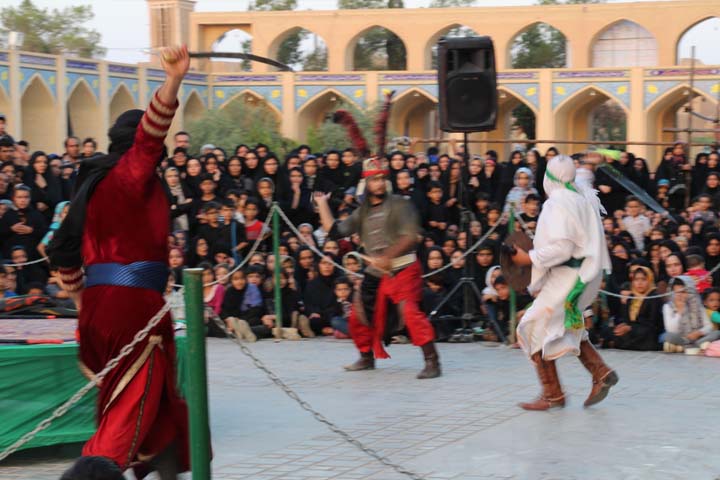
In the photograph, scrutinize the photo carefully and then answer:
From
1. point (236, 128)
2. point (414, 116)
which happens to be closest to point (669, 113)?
point (414, 116)

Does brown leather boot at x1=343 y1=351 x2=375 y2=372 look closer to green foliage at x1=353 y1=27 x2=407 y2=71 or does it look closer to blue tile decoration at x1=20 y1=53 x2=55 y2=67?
blue tile decoration at x1=20 y1=53 x2=55 y2=67

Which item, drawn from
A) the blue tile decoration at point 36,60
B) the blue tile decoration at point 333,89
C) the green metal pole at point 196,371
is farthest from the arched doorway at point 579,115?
the green metal pole at point 196,371

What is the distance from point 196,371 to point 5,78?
25673mm

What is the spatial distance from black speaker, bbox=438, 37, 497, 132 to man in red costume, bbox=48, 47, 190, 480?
622cm

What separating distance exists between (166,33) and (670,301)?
108 ft

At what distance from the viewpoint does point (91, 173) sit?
489 cm

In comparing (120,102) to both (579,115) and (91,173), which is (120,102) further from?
(91,173)

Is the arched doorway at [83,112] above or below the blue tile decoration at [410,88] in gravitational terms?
below

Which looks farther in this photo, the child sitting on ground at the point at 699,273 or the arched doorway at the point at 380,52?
the arched doorway at the point at 380,52

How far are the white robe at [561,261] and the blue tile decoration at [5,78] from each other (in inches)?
910

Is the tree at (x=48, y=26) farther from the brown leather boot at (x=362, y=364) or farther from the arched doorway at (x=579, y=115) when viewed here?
the brown leather boot at (x=362, y=364)

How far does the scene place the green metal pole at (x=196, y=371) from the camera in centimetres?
424

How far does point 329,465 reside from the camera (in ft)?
20.3

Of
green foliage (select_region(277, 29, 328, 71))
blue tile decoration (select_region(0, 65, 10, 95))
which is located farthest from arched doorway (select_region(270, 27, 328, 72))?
blue tile decoration (select_region(0, 65, 10, 95))
